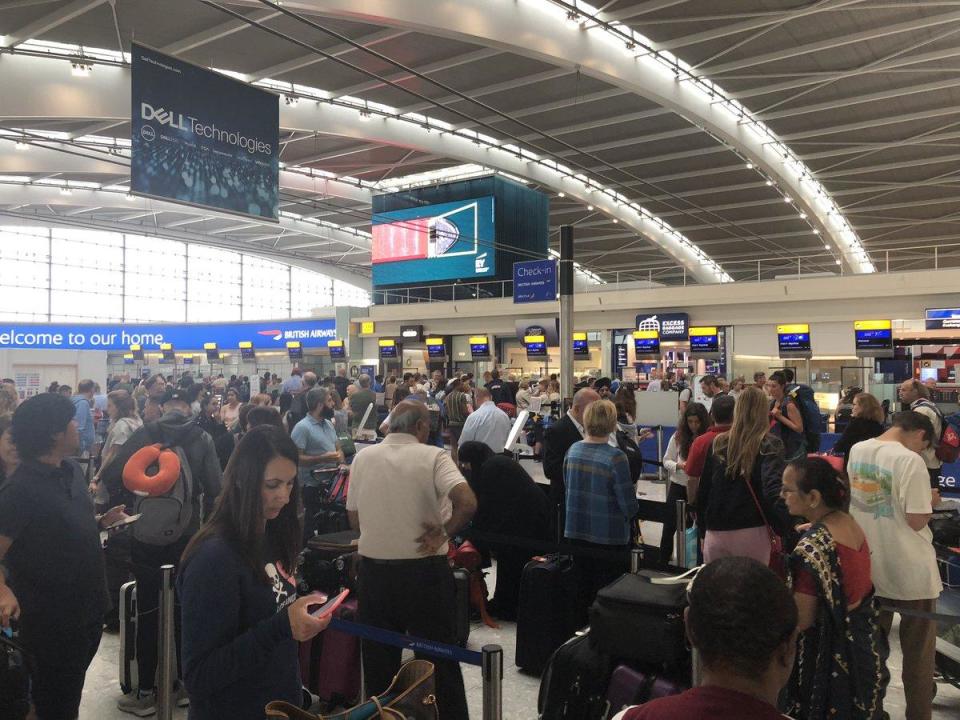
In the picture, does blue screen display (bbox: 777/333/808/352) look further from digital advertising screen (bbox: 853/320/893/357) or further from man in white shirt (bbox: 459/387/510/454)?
man in white shirt (bbox: 459/387/510/454)

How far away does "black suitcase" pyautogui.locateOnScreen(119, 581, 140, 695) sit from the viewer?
424 cm

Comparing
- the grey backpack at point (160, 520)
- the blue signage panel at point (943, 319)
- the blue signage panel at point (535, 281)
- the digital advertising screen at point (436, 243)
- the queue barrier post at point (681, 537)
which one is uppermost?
the digital advertising screen at point (436, 243)

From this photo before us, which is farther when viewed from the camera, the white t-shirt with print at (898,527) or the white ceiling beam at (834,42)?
the white ceiling beam at (834,42)

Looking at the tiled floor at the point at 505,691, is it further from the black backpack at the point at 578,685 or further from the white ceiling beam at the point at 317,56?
the white ceiling beam at the point at 317,56

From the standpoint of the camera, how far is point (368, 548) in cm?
A: 344

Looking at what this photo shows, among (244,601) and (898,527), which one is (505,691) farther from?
(244,601)

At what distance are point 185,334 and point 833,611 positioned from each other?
32362 millimetres

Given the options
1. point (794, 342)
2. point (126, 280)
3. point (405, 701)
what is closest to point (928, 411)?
point (405, 701)

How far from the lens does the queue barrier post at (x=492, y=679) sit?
2.49 m

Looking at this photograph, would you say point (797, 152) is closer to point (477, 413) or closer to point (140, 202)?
point (477, 413)

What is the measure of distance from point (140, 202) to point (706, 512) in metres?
31.4

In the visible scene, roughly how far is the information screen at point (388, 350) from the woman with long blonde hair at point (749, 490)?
23177 millimetres

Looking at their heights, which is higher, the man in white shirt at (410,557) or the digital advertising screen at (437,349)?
the digital advertising screen at (437,349)

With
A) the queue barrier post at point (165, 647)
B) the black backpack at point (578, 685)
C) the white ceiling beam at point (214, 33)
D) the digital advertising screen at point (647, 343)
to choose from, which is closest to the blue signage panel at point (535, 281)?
the white ceiling beam at point (214, 33)
